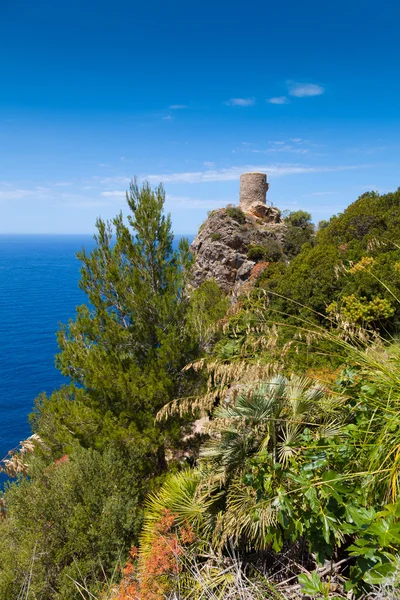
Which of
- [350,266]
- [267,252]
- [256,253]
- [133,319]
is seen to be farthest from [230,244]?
[133,319]

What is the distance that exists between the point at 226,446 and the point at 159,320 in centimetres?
424

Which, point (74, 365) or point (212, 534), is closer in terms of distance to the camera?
point (212, 534)

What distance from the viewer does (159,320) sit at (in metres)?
8.41

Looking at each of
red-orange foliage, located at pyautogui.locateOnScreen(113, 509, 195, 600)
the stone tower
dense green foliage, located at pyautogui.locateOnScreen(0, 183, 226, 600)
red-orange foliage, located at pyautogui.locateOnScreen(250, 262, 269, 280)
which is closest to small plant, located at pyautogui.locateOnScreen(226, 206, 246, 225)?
the stone tower

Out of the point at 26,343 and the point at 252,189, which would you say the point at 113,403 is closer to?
the point at 252,189

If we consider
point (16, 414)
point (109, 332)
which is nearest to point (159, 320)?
point (109, 332)

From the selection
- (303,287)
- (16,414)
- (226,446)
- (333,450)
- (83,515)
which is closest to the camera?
(333,450)

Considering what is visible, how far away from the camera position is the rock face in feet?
97.7

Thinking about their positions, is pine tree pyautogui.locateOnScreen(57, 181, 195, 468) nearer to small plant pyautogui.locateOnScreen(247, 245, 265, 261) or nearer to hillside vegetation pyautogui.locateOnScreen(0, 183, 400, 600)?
hillside vegetation pyautogui.locateOnScreen(0, 183, 400, 600)

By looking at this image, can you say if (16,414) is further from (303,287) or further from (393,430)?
(393,430)

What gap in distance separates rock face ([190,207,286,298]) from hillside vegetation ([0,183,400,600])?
17858 millimetres

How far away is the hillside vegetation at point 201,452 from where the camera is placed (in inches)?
108

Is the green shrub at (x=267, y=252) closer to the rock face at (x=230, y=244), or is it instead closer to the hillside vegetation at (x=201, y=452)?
the rock face at (x=230, y=244)

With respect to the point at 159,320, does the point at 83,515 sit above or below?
below
